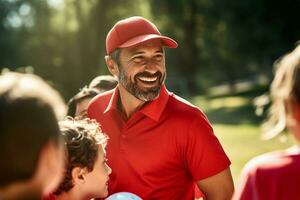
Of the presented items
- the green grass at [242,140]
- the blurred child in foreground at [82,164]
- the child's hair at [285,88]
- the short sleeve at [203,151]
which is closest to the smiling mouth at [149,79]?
the short sleeve at [203,151]

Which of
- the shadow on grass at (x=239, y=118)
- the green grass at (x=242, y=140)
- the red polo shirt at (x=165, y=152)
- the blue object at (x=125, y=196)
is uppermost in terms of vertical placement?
the red polo shirt at (x=165, y=152)

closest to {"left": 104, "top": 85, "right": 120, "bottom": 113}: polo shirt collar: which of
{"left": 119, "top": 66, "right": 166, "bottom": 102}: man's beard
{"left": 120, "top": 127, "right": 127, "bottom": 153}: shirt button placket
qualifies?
{"left": 119, "top": 66, "right": 166, "bottom": 102}: man's beard

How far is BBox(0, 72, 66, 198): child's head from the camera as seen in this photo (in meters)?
2.02

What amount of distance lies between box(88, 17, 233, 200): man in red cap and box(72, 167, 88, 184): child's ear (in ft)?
2.09

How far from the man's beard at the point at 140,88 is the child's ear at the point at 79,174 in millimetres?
1003

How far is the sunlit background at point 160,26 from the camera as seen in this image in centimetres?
3127

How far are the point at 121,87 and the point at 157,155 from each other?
857 mm

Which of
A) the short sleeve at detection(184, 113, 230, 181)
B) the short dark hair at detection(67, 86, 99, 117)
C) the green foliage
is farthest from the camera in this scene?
the green foliage

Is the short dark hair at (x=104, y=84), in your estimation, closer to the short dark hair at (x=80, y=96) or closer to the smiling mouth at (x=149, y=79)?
the short dark hair at (x=80, y=96)

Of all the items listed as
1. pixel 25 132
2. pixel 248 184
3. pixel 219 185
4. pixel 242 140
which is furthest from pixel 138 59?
pixel 242 140

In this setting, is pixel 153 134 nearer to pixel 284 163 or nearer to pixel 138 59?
pixel 138 59

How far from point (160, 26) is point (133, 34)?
145 feet

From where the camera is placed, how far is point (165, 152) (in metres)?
4.18

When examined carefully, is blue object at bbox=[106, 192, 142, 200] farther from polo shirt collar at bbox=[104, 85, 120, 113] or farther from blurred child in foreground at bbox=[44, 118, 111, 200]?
polo shirt collar at bbox=[104, 85, 120, 113]
